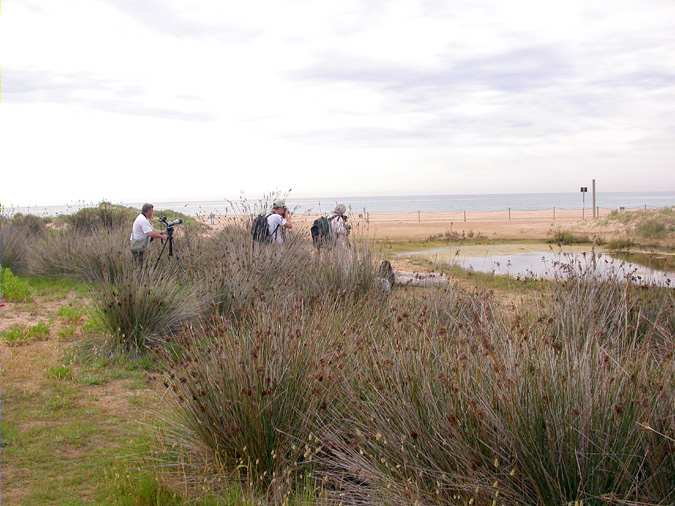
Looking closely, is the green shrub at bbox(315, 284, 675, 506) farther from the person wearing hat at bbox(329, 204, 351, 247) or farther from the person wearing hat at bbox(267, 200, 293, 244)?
the person wearing hat at bbox(267, 200, 293, 244)

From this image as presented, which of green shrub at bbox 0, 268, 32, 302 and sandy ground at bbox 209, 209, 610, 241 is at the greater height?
green shrub at bbox 0, 268, 32, 302

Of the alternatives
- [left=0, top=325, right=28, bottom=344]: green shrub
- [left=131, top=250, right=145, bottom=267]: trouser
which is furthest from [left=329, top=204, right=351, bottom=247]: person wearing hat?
[left=0, top=325, right=28, bottom=344]: green shrub

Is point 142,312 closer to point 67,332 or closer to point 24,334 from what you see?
point 67,332

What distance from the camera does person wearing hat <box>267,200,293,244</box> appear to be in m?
11.8

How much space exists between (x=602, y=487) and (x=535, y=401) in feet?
1.57

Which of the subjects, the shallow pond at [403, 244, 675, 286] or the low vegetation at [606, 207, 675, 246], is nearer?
the shallow pond at [403, 244, 675, 286]

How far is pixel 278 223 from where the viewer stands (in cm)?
1197

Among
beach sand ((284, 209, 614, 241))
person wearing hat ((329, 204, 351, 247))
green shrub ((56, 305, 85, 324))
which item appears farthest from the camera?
beach sand ((284, 209, 614, 241))

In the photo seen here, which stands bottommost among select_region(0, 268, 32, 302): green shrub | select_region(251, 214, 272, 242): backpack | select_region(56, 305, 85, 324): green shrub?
select_region(56, 305, 85, 324): green shrub

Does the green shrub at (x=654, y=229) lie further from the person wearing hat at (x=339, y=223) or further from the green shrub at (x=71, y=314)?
the green shrub at (x=71, y=314)

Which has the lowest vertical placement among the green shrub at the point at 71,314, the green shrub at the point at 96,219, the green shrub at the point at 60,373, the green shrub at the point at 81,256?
the green shrub at the point at 60,373

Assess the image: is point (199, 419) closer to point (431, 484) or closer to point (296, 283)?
point (431, 484)

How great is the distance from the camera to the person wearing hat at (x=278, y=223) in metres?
11.8

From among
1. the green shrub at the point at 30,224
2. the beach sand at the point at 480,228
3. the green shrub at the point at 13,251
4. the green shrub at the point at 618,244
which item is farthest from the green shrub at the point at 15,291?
the green shrub at the point at 618,244
